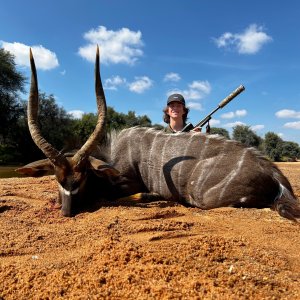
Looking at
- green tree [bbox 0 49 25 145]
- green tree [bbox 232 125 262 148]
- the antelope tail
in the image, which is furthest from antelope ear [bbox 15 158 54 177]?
green tree [bbox 232 125 262 148]

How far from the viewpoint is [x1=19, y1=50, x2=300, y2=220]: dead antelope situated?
388 cm

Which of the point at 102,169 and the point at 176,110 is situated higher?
the point at 176,110

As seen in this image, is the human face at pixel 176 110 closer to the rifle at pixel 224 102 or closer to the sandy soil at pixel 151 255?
the rifle at pixel 224 102

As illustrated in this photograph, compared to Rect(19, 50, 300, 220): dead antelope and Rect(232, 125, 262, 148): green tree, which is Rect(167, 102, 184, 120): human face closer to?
Rect(19, 50, 300, 220): dead antelope

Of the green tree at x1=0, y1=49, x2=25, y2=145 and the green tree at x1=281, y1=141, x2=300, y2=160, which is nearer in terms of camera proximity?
the green tree at x1=0, y1=49, x2=25, y2=145

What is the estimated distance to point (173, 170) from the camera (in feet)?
14.9

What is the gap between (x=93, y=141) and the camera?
4402 mm

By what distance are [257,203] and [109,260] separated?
2.17m

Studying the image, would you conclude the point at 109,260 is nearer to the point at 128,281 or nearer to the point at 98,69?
the point at 128,281

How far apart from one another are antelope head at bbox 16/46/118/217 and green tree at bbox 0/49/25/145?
69.9 ft

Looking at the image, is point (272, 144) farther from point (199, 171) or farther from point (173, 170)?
point (199, 171)

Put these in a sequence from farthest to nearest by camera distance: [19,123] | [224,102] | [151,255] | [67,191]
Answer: [19,123] → [224,102] → [67,191] → [151,255]

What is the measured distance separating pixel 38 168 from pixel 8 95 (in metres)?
22.5

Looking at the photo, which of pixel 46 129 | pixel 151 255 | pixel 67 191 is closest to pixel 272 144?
pixel 46 129
